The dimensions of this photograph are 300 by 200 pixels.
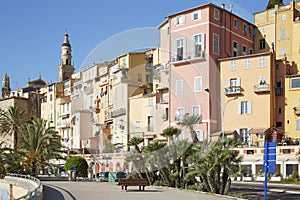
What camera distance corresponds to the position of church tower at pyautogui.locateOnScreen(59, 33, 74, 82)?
11338cm

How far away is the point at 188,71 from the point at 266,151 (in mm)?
38993

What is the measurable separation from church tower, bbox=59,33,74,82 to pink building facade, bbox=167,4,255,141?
5762cm

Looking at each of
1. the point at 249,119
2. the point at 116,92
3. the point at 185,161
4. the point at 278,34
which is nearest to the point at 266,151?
the point at 185,161

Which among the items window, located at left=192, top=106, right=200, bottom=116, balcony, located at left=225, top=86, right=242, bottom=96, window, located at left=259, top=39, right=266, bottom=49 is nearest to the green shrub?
window, located at left=192, top=106, right=200, bottom=116

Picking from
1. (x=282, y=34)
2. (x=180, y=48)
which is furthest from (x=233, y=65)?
(x=282, y=34)

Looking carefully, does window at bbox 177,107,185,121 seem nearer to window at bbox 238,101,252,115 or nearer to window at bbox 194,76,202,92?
window at bbox 194,76,202,92

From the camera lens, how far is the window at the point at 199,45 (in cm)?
5500

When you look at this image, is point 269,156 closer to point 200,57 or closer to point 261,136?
point 261,136

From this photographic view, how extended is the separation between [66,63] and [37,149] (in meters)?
65.1

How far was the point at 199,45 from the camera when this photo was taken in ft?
182

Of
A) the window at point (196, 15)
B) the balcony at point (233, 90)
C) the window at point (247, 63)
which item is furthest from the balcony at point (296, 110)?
the window at point (196, 15)

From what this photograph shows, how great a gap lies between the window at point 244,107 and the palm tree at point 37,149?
20454 mm

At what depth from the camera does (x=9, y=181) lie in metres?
39.1

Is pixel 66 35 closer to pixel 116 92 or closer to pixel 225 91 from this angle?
pixel 116 92
